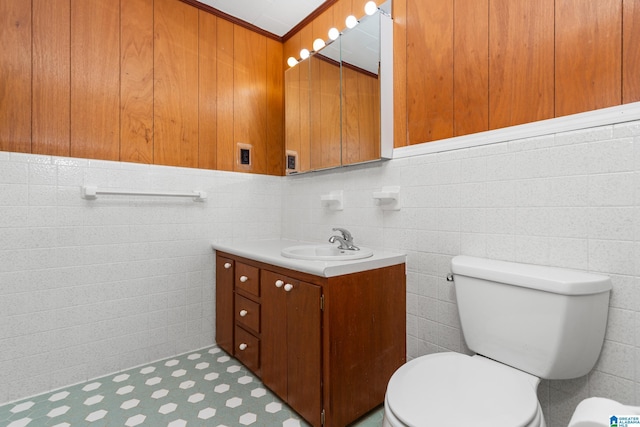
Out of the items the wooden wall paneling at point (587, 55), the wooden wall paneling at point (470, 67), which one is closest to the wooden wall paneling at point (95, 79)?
the wooden wall paneling at point (470, 67)

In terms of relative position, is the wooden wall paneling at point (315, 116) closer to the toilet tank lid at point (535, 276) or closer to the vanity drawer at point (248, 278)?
the vanity drawer at point (248, 278)

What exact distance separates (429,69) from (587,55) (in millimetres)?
592

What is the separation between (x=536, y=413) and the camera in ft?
2.59

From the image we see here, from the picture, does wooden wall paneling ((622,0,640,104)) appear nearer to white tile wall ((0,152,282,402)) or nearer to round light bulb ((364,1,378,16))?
round light bulb ((364,1,378,16))

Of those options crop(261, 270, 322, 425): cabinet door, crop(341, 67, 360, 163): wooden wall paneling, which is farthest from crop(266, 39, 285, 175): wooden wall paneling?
crop(261, 270, 322, 425): cabinet door

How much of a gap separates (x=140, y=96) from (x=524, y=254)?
2.10 metres

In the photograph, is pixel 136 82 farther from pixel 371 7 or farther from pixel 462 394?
pixel 462 394

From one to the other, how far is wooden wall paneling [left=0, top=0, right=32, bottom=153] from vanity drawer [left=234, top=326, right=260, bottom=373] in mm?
1421

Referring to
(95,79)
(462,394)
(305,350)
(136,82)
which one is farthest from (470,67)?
(95,79)

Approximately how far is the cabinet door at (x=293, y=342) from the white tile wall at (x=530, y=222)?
21.2 inches

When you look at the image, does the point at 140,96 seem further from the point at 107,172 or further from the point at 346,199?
the point at 346,199

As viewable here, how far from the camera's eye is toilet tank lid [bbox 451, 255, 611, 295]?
3.05 feet

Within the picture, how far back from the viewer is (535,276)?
0.99m

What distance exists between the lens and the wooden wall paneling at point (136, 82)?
1.75m
